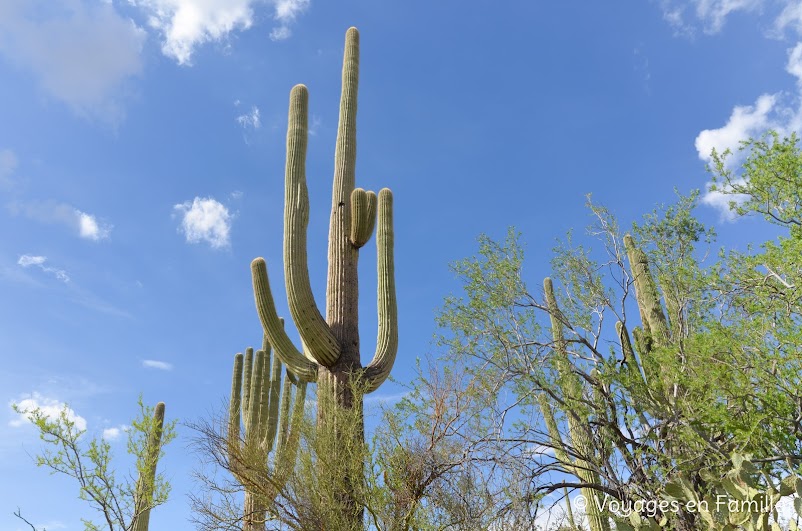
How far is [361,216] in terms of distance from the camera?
9648 mm

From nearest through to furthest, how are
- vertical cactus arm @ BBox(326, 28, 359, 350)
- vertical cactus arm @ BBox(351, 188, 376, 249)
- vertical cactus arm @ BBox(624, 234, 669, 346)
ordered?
vertical cactus arm @ BBox(326, 28, 359, 350)
vertical cactus arm @ BBox(351, 188, 376, 249)
vertical cactus arm @ BBox(624, 234, 669, 346)

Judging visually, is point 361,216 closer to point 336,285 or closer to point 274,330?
point 336,285

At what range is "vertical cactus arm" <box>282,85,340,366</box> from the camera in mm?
8664

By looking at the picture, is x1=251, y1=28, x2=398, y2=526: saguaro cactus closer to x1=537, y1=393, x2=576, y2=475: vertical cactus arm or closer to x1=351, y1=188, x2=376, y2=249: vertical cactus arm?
x1=351, y1=188, x2=376, y2=249: vertical cactus arm

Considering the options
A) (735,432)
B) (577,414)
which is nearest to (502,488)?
(577,414)

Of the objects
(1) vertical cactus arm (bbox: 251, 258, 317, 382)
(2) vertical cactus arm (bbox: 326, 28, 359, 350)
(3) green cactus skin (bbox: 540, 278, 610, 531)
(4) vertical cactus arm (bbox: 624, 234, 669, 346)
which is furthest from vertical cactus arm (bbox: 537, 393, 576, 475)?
(1) vertical cactus arm (bbox: 251, 258, 317, 382)

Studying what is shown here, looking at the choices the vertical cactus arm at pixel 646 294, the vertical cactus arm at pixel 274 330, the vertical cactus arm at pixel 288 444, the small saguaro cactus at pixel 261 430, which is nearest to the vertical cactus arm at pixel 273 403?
the small saguaro cactus at pixel 261 430

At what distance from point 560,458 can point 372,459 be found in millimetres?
3317

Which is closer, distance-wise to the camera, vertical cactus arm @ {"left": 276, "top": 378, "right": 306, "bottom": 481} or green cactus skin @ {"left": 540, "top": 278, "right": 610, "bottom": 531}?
vertical cactus arm @ {"left": 276, "top": 378, "right": 306, "bottom": 481}

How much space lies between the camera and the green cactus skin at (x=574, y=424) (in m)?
9.01

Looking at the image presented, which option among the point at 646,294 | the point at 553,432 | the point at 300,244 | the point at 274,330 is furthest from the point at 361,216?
the point at 646,294

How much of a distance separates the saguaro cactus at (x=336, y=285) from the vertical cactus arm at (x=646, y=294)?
4.46m

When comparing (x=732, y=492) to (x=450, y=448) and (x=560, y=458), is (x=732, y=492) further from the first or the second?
(x=560, y=458)

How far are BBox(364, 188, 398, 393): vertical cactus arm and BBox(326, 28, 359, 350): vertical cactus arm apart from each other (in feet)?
1.47
